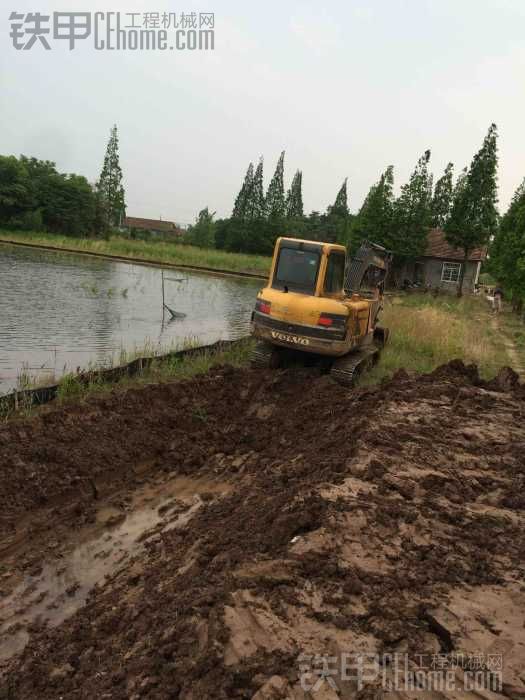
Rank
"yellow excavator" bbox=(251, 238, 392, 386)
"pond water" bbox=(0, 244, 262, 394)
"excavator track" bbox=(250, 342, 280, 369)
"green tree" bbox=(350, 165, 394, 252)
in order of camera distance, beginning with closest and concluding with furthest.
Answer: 1. "yellow excavator" bbox=(251, 238, 392, 386)
2. "excavator track" bbox=(250, 342, 280, 369)
3. "pond water" bbox=(0, 244, 262, 394)
4. "green tree" bbox=(350, 165, 394, 252)

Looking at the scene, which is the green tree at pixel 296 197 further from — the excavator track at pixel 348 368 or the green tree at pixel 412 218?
the excavator track at pixel 348 368

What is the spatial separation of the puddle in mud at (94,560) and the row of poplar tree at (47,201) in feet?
163

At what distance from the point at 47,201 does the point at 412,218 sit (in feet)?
117

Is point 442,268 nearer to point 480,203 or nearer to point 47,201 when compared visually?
point 480,203

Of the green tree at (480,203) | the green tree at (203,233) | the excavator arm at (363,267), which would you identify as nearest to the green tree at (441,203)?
the green tree at (480,203)

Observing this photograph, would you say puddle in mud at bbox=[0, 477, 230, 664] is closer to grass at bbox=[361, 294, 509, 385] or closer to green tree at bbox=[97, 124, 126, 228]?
grass at bbox=[361, 294, 509, 385]

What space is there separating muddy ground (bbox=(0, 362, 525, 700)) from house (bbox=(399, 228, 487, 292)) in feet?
116

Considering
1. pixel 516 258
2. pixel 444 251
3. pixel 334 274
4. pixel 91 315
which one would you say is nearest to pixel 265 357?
pixel 334 274

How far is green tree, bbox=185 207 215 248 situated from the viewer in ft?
220

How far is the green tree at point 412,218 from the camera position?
38.9 m

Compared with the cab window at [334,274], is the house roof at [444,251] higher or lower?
higher

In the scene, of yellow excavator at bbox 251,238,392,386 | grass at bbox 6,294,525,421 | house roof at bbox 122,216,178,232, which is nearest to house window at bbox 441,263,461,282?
grass at bbox 6,294,525,421

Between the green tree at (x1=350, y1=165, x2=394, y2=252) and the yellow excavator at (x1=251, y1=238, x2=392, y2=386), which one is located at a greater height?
the green tree at (x1=350, y1=165, x2=394, y2=252)

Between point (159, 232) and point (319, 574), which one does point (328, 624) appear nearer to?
point (319, 574)
